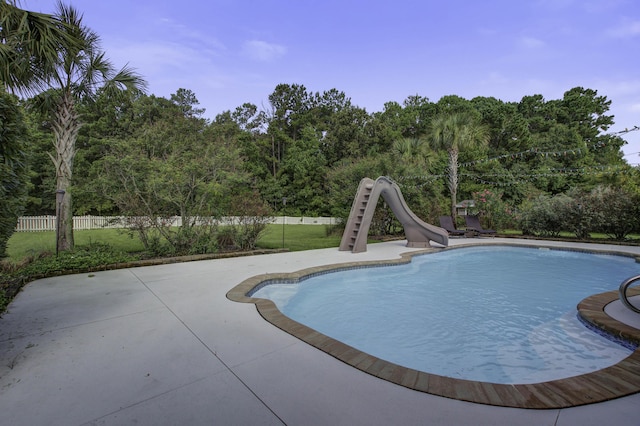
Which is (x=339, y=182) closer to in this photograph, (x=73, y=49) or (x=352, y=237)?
(x=352, y=237)

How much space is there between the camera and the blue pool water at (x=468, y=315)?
11.0ft

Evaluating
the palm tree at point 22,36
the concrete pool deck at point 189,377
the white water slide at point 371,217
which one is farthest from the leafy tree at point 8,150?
the white water slide at point 371,217

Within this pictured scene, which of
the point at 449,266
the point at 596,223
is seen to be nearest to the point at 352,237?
the point at 449,266

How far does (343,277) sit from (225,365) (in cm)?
457

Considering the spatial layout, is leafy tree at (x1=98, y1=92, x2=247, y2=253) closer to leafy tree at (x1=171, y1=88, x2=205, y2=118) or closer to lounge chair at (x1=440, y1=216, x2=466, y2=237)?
lounge chair at (x1=440, y1=216, x2=466, y2=237)

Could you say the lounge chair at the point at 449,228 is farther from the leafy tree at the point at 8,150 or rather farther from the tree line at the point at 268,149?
the leafy tree at the point at 8,150

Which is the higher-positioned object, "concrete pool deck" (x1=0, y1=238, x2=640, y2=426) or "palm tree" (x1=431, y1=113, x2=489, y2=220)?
"palm tree" (x1=431, y1=113, x2=489, y2=220)

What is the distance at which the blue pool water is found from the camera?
3.34m

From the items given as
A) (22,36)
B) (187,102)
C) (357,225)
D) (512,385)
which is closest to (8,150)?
(22,36)

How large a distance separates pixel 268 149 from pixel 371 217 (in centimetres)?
2393

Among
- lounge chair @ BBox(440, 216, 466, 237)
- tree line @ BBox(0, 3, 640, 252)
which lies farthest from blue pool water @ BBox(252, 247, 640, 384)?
lounge chair @ BBox(440, 216, 466, 237)

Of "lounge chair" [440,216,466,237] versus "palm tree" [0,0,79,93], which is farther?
"lounge chair" [440,216,466,237]

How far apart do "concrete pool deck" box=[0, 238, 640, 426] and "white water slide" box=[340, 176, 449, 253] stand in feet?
19.8

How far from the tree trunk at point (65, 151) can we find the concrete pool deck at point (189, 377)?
365 cm
